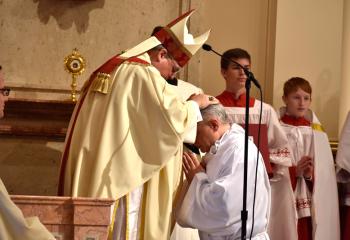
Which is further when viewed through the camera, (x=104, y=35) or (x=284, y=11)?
(x=284, y=11)

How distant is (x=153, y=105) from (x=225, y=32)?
2.83m

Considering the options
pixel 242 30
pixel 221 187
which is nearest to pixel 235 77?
pixel 242 30

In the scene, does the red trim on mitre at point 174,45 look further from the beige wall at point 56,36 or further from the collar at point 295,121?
the collar at point 295,121

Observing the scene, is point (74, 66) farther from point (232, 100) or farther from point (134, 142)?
point (134, 142)

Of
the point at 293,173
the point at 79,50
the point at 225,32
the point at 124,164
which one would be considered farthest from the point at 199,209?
the point at 225,32

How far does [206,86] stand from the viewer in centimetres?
819

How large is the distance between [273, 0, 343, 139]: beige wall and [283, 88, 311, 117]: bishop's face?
65cm

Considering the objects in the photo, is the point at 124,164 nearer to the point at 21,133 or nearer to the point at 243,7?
the point at 21,133

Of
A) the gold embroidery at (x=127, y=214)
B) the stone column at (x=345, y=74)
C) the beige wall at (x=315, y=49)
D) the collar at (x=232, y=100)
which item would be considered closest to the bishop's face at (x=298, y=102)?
the collar at (x=232, y=100)

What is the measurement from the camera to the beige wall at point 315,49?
26.7 ft

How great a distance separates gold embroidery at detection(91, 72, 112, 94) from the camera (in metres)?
5.72

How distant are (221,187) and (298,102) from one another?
8.36 ft

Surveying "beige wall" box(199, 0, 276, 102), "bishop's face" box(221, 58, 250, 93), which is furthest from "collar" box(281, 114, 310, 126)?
"beige wall" box(199, 0, 276, 102)

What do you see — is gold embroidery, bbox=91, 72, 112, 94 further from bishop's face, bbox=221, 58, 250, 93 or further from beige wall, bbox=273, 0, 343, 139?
beige wall, bbox=273, 0, 343, 139
